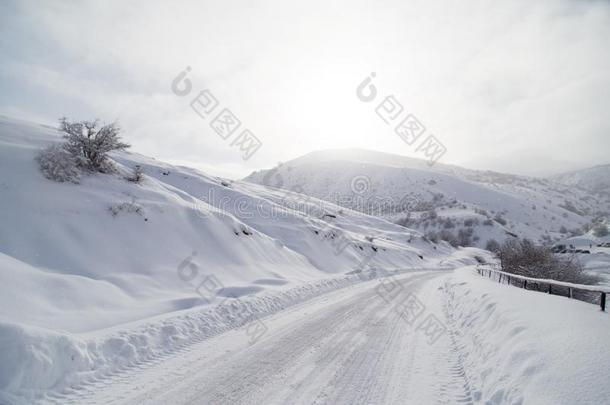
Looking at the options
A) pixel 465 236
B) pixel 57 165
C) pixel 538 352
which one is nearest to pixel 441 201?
pixel 465 236

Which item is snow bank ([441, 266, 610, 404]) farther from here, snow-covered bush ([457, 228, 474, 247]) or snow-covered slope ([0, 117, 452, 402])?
snow-covered bush ([457, 228, 474, 247])

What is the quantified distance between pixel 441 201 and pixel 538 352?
131m

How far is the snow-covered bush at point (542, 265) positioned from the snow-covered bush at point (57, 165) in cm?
2542

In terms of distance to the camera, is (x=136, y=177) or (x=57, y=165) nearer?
(x=57, y=165)

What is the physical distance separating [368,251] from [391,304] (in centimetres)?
2254

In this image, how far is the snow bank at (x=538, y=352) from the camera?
419 cm

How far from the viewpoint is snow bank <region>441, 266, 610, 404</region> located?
4191 millimetres

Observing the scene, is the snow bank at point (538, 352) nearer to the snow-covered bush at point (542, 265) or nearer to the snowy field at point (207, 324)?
the snowy field at point (207, 324)

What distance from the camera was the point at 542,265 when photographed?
20.8m

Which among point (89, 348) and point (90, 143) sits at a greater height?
point (90, 143)

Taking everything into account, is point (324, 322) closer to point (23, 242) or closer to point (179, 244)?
point (179, 244)

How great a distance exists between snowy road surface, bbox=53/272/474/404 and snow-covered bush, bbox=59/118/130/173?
483 inches

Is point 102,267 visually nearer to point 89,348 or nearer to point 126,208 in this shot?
point 126,208

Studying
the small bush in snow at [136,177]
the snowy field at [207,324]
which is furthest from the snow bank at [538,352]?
the small bush in snow at [136,177]
